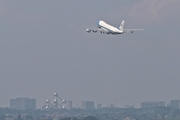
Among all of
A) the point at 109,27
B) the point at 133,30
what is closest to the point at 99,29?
the point at 109,27

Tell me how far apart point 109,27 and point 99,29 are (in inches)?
115

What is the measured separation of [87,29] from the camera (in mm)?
195250

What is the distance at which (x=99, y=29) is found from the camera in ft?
654

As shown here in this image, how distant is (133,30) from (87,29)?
1625 cm

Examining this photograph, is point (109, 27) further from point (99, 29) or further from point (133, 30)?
point (133, 30)

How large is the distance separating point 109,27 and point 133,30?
16190 mm

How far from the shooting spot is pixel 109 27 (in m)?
200

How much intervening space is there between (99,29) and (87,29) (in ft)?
17.2

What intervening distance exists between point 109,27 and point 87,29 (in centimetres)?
760

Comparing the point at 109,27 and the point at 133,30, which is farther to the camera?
the point at 109,27

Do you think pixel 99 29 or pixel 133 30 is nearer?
pixel 133 30
